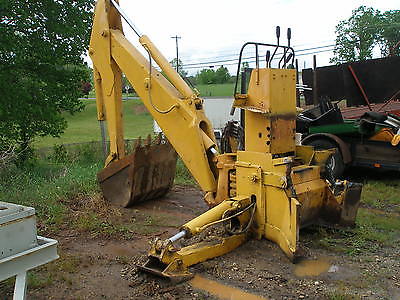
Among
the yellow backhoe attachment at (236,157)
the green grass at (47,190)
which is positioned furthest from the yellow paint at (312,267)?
the green grass at (47,190)

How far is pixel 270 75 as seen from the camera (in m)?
5.10

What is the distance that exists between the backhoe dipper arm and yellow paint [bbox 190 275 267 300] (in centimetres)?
147

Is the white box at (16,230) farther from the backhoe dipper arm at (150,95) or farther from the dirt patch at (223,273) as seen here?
the backhoe dipper arm at (150,95)

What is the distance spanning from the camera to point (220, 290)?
4.32 meters

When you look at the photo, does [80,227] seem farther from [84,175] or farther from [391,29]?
[391,29]

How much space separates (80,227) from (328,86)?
292 inches

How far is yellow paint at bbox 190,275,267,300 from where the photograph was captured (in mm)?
4176

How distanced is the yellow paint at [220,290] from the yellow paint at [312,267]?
2.19ft

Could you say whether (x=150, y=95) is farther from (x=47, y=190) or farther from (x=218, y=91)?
(x=218, y=91)

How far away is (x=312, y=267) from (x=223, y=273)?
3.00ft

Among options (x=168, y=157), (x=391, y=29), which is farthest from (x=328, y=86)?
(x=391, y=29)

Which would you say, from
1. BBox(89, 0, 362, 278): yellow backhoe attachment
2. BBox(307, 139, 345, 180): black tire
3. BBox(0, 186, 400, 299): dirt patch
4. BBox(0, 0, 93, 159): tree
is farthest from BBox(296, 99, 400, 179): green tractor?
BBox(0, 0, 93, 159): tree

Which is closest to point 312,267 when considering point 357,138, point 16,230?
point 16,230

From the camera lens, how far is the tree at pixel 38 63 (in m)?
9.09
